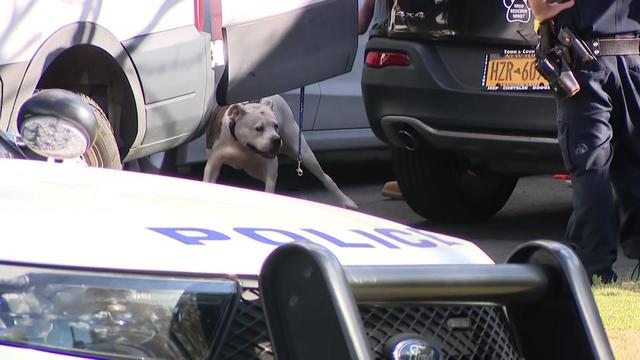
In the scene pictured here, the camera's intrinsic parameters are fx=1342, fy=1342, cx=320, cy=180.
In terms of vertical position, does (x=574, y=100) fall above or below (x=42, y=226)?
below

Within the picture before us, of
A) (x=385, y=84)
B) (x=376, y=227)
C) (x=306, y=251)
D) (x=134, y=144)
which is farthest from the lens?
(x=385, y=84)

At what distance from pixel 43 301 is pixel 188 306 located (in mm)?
242

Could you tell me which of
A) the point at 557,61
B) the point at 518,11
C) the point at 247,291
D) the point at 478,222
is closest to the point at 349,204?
the point at 478,222

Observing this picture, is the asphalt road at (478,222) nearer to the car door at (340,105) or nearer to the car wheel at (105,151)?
the car door at (340,105)

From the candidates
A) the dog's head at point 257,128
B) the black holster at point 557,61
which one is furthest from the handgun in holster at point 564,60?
the dog's head at point 257,128

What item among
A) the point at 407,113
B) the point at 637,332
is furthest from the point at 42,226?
the point at 407,113

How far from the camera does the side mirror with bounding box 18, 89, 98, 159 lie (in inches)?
123

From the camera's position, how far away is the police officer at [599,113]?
18.0 feet

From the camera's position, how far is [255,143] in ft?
29.7

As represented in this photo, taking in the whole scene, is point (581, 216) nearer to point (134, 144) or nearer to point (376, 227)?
point (134, 144)

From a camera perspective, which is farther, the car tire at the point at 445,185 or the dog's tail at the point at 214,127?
the dog's tail at the point at 214,127

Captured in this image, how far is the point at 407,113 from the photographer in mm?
6855

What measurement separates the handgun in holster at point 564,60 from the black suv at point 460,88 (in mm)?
833

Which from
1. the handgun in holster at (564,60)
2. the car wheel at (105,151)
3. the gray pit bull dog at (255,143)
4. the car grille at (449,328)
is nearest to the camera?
the car grille at (449,328)
